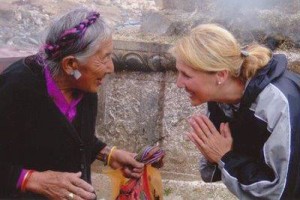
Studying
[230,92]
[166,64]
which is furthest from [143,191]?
[166,64]

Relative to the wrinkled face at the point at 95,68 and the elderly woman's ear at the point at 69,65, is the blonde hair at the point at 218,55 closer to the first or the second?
the wrinkled face at the point at 95,68

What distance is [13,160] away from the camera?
3.08 m

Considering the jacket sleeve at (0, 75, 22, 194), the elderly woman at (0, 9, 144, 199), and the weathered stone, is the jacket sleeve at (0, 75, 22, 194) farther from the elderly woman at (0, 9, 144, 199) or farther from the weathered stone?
the weathered stone

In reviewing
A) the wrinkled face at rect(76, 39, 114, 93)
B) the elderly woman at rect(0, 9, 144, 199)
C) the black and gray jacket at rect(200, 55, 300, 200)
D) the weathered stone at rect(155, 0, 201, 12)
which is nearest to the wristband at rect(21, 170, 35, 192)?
the elderly woman at rect(0, 9, 144, 199)

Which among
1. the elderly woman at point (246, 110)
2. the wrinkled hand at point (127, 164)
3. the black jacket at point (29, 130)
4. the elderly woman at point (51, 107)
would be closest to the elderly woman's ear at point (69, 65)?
the elderly woman at point (51, 107)

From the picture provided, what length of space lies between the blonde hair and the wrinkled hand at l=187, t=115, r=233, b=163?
306 millimetres

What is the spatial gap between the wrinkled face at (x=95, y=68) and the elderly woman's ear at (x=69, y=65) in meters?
0.03

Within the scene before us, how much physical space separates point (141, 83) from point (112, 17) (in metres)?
5.38

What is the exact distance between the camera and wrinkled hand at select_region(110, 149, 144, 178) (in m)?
3.37

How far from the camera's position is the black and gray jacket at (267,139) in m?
2.75

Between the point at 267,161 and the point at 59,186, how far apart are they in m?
1.01

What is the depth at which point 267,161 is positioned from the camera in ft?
9.24

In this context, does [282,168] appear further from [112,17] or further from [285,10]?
[112,17]

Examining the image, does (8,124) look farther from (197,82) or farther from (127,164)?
(197,82)
